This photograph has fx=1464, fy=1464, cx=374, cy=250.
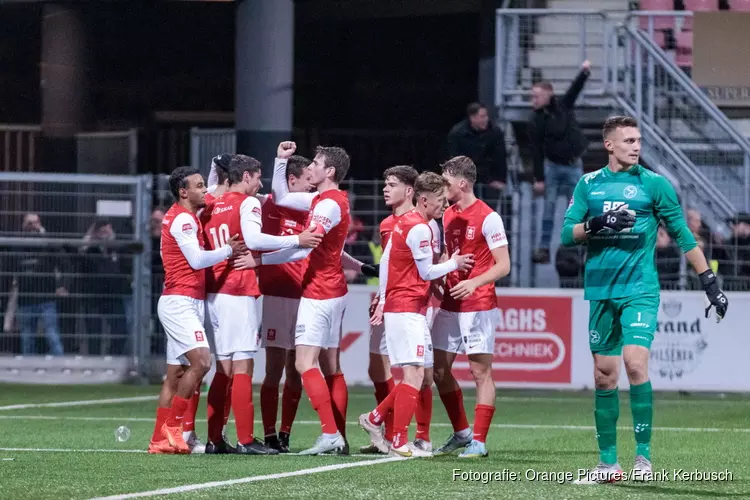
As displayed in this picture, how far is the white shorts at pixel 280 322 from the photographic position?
1065 centimetres

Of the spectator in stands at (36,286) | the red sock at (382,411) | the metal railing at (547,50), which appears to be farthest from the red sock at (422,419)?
the metal railing at (547,50)

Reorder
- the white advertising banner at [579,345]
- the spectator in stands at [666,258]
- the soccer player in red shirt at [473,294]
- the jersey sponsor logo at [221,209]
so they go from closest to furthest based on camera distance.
Result: the soccer player in red shirt at [473,294], the jersey sponsor logo at [221,209], the white advertising banner at [579,345], the spectator in stands at [666,258]

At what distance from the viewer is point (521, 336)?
1728cm

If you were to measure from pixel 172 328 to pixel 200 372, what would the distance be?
36 centimetres

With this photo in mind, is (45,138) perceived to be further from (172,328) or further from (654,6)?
(172,328)

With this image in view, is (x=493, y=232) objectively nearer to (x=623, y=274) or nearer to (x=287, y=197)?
(x=287, y=197)

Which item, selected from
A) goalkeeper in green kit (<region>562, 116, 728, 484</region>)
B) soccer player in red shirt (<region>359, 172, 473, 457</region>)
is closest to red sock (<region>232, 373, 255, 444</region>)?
soccer player in red shirt (<region>359, 172, 473, 457</region>)

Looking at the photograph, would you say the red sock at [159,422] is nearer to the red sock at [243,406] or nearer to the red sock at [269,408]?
the red sock at [243,406]

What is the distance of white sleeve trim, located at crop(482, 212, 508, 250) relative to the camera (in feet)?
33.0

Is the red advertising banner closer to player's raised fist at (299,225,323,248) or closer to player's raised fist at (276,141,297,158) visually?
player's raised fist at (276,141,297,158)

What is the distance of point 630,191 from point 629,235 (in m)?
0.26

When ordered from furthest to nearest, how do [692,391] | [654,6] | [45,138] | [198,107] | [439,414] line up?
[198,107]
[45,138]
[654,6]
[692,391]
[439,414]

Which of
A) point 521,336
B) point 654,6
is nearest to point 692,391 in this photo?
point 521,336

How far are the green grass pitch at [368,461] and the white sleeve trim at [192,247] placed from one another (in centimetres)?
133
